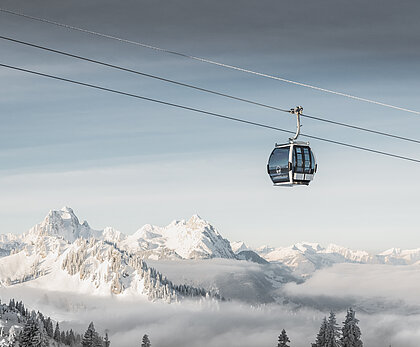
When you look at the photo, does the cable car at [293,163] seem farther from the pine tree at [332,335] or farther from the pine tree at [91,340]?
the pine tree at [91,340]

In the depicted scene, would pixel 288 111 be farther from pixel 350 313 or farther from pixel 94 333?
pixel 94 333

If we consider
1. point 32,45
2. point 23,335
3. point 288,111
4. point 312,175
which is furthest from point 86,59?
point 23,335

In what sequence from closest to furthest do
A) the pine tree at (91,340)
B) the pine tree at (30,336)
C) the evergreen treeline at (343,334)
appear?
1. the evergreen treeline at (343,334)
2. the pine tree at (30,336)
3. the pine tree at (91,340)

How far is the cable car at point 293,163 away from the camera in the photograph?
83.6 ft

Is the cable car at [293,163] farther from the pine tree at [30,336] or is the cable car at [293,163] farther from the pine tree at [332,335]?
the pine tree at [30,336]

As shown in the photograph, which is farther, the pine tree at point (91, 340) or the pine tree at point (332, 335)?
the pine tree at point (91, 340)

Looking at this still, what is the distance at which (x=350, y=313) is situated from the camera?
264 ft

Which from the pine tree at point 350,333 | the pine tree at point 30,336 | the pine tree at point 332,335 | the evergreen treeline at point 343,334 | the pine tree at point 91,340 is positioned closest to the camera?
the pine tree at point 350,333

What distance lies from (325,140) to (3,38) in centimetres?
1353

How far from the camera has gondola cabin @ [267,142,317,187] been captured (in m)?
25.5

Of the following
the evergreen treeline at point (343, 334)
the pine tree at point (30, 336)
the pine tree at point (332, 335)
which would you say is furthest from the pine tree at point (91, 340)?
the pine tree at point (332, 335)

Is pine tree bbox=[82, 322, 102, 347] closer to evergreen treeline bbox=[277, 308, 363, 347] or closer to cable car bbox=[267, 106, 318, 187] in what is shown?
evergreen treeline bbox=[277, 308, 363, 347]

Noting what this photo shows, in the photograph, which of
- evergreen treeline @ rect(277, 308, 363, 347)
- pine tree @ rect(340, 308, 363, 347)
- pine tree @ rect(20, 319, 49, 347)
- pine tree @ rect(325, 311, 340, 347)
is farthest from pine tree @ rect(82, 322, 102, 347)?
pine tree @ rect(340, 308, 363, 347)

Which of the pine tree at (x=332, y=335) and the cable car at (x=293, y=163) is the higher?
the cable car at (x=293, y=163)
